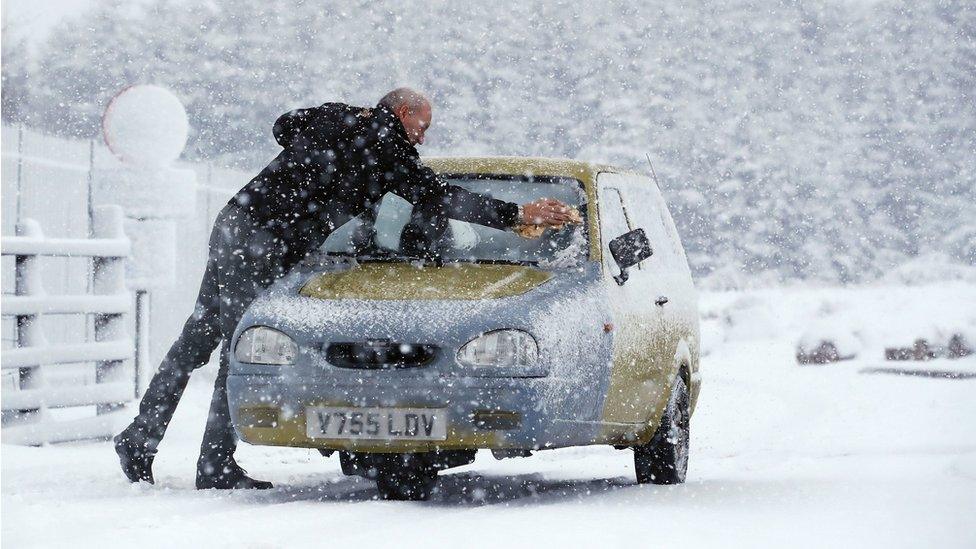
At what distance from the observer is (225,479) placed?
6883mm

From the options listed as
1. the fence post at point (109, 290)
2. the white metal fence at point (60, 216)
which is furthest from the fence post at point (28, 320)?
the white metal fence at point (60, 216)

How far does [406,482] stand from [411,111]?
1.58 m

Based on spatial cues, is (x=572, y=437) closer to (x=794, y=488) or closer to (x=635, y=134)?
(x=794, y=488)

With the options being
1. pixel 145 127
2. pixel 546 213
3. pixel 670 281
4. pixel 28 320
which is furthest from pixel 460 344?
pixel 145 127

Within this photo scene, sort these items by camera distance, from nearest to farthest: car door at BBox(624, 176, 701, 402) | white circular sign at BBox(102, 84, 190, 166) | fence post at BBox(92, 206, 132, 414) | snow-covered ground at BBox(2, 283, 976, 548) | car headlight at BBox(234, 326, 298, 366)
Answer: snow-covered ground at BBox(2, 283, 976, 548) < car headlight at BBox(234, 326, 298, 366) < car door at BBox(624, 176, 701, 402) < fence post at BBox(92, 206, 132, 414) < white circular sign at BBox(102, 84, 190, 166)

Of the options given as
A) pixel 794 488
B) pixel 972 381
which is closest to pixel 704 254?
pixel 972 381

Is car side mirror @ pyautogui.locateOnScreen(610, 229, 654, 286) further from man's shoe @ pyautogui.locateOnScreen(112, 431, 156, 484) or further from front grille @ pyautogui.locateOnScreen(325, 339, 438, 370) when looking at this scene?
man's shoe @ pyautogui.locateOnScreen(112, 431, 156, 484)

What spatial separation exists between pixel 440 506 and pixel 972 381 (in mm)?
11315

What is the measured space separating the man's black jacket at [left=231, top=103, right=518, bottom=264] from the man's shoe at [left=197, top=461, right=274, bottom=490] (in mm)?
967

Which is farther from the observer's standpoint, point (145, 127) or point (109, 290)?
point (145, 127)

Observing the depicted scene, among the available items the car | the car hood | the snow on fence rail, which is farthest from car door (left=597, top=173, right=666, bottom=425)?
the snow on fence rail

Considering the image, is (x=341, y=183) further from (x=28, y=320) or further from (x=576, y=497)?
(x=28, y=320)

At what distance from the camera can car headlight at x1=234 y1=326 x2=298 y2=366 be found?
240 inches

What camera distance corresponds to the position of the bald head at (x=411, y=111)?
6523mm
